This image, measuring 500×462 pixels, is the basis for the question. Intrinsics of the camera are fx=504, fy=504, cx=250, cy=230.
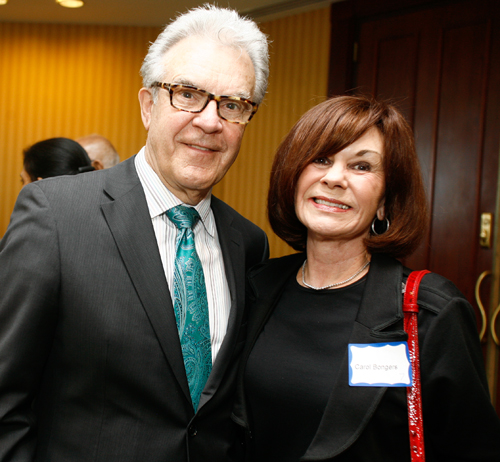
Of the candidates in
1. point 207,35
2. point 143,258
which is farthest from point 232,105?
point 143,258

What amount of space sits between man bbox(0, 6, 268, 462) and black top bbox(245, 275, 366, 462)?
83 mm

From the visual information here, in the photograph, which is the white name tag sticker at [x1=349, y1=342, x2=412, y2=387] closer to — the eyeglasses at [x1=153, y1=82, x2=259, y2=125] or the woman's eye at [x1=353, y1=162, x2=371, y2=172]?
the woman's eye at [x1=353, y1=162, x2=371, y2=172]

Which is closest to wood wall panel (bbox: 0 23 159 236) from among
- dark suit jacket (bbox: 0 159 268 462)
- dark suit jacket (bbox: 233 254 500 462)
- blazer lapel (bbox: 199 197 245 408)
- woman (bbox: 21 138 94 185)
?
woman (bbox: 21 138 94 185)

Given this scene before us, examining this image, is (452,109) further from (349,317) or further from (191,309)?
(191,309)

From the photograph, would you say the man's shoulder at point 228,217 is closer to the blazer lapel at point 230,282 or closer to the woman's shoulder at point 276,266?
the blazer lapel at point 230,282

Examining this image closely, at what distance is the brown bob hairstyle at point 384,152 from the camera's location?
144cm

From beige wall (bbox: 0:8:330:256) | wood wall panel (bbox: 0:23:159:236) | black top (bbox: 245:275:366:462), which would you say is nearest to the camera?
black top (bbox: 245:275:366:462)

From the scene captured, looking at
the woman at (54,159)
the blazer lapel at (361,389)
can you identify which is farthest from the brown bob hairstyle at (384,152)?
the woman at (54,159)

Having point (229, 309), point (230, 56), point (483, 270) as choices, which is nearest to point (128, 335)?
point (229, 309)

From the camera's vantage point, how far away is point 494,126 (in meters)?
2.94

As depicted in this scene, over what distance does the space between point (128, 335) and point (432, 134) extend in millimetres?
2600

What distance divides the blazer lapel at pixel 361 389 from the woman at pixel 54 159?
1.75 m

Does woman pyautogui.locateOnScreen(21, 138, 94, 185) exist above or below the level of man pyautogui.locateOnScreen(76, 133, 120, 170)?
below

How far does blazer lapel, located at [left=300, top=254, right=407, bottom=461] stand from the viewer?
4.07 ft
